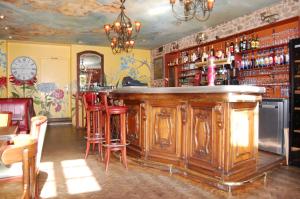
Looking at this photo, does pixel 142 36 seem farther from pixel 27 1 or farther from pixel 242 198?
pixel 242 198

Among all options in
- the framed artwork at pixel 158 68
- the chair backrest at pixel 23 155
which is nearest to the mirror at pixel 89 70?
the framed artwork at pixel 158 68

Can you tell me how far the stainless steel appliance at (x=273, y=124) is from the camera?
4.67 m

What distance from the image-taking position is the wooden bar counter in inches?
119

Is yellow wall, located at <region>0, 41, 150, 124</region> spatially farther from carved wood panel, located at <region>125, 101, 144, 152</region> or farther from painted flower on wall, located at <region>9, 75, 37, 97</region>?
carved wood panel, located at <region>125, 101, 144, 152</region>

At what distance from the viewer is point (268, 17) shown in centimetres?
567

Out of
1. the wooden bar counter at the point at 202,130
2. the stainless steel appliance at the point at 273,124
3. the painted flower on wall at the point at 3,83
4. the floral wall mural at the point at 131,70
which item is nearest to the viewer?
the wooden bar counter at the point at 202,130

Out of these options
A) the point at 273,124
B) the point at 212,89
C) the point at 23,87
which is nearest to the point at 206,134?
the point at 212,89

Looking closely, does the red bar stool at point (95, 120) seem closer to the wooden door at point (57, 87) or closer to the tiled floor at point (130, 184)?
the tiled floor at point (130, 184)

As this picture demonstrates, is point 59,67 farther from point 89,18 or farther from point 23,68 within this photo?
point 89,18

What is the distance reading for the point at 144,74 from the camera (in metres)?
11.1

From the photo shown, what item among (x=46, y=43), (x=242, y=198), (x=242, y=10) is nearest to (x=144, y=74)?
(x=46, y=43)

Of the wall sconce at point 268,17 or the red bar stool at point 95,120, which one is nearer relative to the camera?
the red bar stool at point 95,120

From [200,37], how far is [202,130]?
5249 millimetres

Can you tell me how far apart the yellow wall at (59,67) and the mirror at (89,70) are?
6.7 inches
